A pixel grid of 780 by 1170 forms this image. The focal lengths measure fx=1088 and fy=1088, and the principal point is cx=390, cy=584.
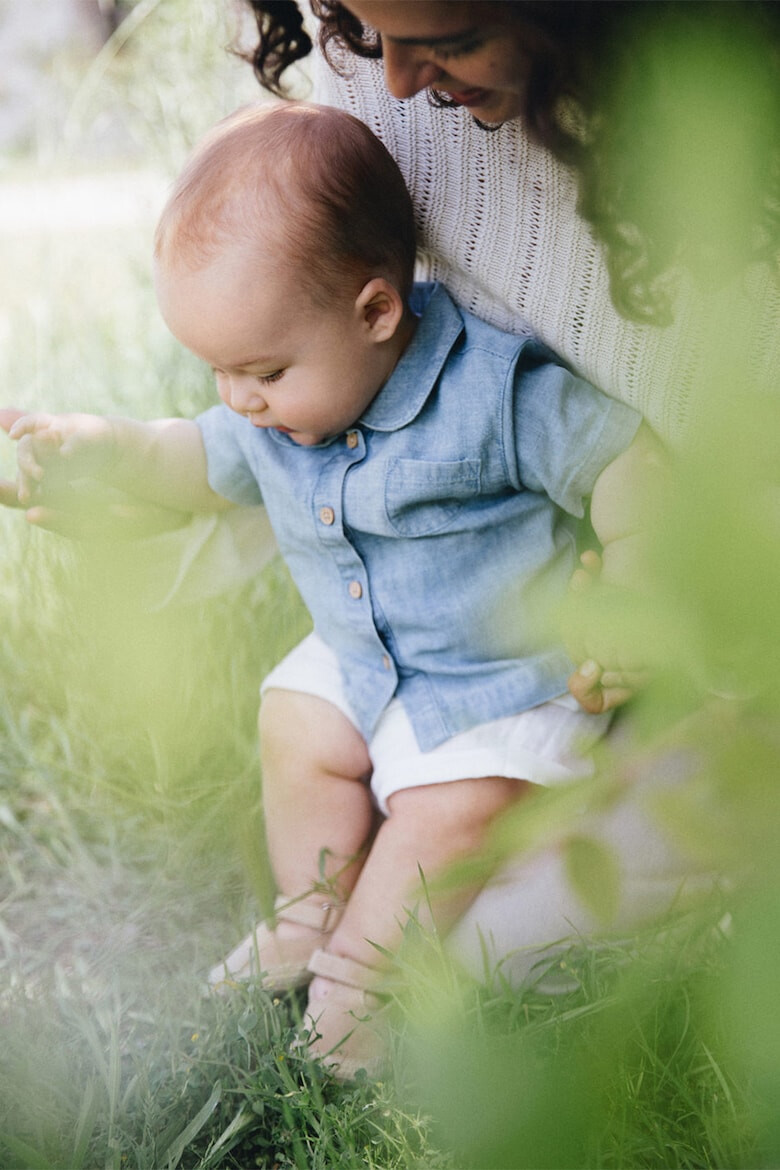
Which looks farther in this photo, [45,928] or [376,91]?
[45,928]

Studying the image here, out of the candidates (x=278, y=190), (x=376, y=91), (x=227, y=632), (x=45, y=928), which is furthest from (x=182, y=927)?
(x=376, y=91)

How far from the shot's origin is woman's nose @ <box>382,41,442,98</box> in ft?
2.63

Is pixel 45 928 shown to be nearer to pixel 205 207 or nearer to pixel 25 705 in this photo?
pixel 25 705

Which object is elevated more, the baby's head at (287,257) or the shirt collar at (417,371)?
the baby's head at (287,257)

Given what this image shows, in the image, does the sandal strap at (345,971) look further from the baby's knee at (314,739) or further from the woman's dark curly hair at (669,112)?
the woman's dark curly hair at (669,112)

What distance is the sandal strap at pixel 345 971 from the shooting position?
1309mm

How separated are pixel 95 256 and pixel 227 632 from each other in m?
2.38

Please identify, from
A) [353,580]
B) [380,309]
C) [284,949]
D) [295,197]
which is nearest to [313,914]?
[284,949]

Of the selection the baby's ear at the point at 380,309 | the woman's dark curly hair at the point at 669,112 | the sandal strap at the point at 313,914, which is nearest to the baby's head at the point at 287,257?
the baby's ear at the point at 380,309

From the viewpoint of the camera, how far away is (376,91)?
3.93ft

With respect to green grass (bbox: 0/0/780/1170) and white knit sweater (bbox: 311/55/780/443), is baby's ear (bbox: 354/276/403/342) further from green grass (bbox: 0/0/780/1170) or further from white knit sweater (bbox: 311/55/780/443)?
green grass (bbox: 0/0/780/1170)

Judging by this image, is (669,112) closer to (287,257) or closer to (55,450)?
(287,257)

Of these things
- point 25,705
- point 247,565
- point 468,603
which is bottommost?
point 25,705

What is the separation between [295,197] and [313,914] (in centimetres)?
90
